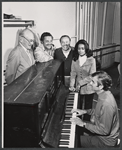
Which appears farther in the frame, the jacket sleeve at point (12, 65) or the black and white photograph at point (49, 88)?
the jacket sleeve at point (12, 65)

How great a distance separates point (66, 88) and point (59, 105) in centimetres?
52


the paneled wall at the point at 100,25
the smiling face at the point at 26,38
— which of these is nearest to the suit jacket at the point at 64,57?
the smiling face at the point at 26,38

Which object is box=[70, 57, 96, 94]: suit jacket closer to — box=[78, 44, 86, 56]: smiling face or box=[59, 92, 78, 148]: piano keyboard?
box=[78, 44, 86, 56]: smiling face

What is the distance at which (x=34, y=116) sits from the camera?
130 centimetres

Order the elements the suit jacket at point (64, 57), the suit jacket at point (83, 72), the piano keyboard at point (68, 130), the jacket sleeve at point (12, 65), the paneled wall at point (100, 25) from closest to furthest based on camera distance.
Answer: the piano keyboard at point (68, 130)
the jacket sleeve at point (12, 65)
the suit jacket at point (83, 72)
the suit jacket at point (64, 57)
the paneled wall at point (100, 25)

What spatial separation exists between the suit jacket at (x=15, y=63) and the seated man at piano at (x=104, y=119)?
865 mm

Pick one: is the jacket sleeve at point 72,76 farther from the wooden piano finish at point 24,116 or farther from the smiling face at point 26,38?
the wooden piano finish at point 24,116

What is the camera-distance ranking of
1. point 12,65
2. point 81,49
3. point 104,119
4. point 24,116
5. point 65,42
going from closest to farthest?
point 24,116 < point 104,119 < point 12,65 < point 81,49 < point 65,42

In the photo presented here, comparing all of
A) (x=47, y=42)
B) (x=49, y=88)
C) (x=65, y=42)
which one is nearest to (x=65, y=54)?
(x=65, y=42)

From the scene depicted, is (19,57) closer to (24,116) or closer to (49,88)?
(49,88)

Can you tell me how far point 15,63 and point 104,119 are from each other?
47.0 inches

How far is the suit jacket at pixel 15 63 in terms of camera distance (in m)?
1.91

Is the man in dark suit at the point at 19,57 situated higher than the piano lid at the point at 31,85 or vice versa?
the man in dark suit at the point at 19,57

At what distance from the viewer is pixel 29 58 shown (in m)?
2.05
